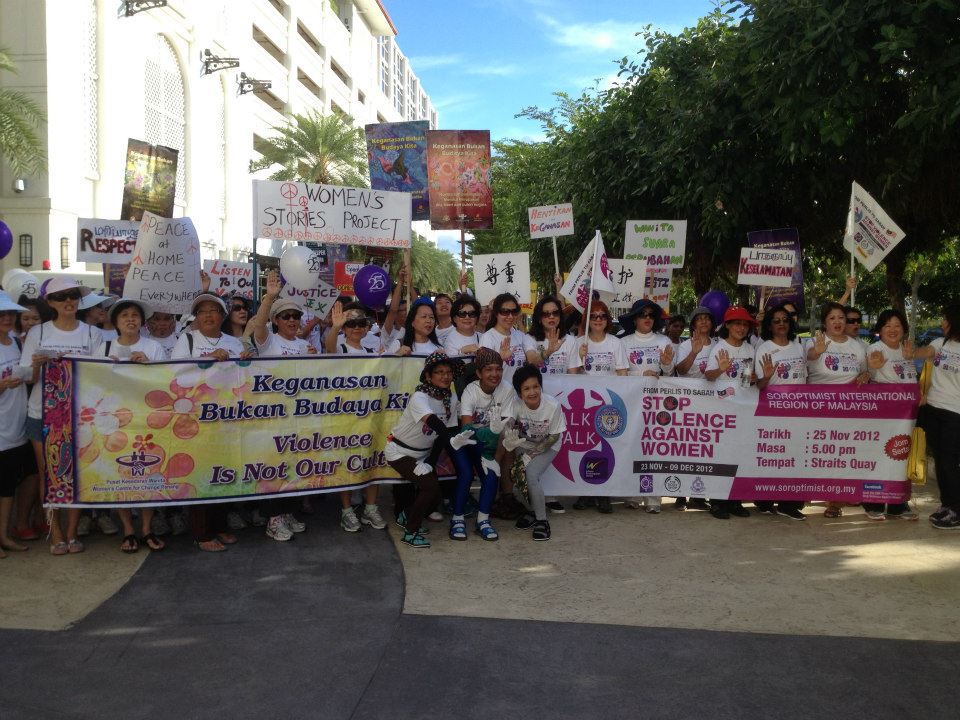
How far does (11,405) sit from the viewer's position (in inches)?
228

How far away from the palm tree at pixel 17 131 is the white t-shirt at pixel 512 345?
16.0m

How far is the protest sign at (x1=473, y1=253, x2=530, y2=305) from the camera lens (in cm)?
881

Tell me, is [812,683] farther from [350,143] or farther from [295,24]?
[295,24]

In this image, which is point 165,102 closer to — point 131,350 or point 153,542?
point 131,350

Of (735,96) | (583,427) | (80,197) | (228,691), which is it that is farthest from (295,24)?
(228,691)

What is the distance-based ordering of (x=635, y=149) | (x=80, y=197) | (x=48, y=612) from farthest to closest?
(x=80, y=197)
(x=635, y=149)
(x=48, y=612)

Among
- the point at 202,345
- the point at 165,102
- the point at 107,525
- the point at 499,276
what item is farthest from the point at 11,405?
the point at 165,102

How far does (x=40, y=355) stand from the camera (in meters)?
5.77

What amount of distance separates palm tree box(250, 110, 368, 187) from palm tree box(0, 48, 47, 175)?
15090 mm

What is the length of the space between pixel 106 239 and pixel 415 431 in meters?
5.06

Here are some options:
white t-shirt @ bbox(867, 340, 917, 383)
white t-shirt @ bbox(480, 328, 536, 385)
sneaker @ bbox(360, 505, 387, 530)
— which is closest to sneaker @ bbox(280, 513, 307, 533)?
sneaker @ bbox(360, 505, 387, 530)

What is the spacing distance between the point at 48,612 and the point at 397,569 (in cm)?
210

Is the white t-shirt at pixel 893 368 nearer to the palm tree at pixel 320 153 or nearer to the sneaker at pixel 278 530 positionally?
the sneaker at pixel 278 530

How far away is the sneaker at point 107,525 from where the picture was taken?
6363 millimetres
